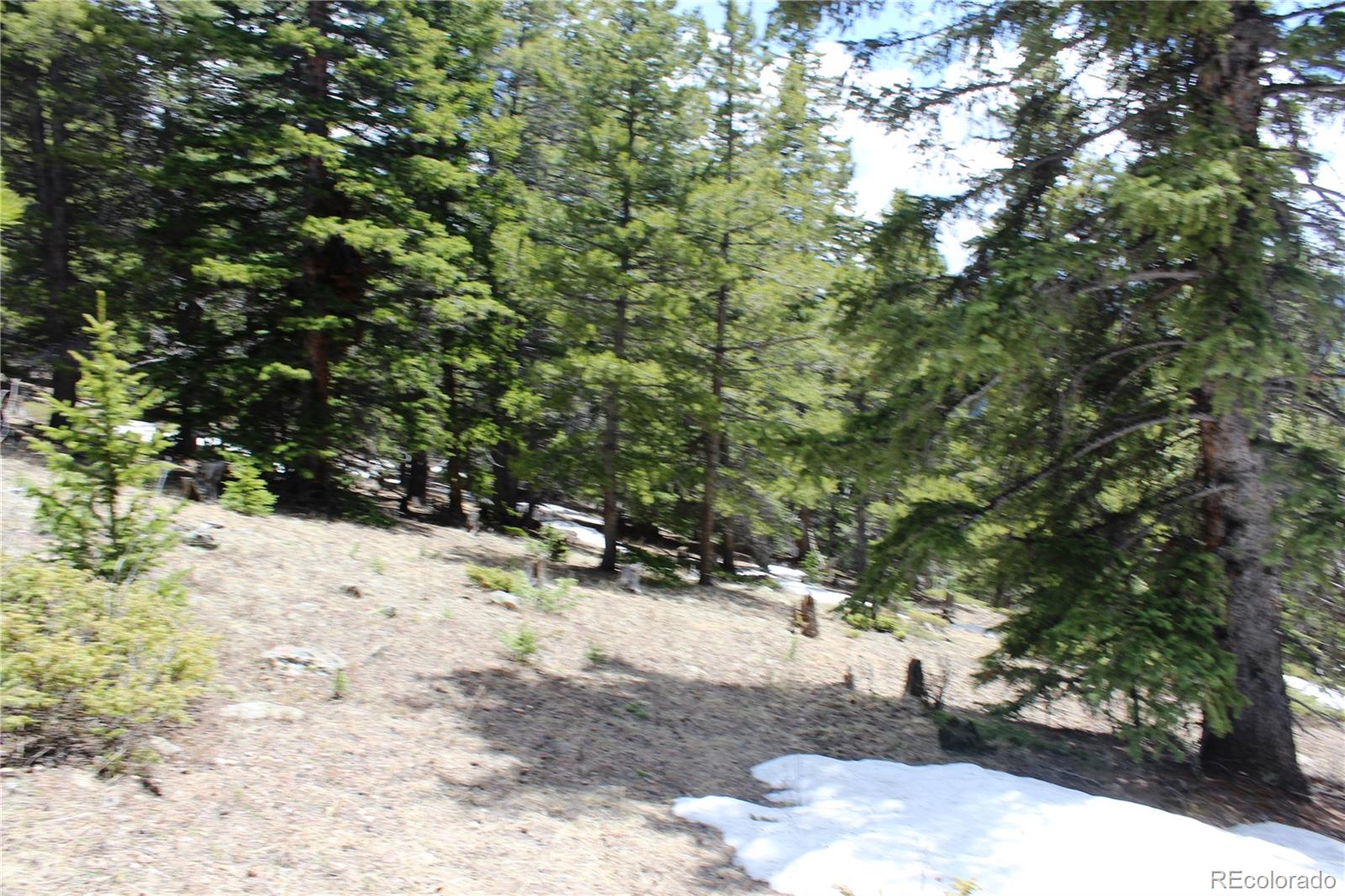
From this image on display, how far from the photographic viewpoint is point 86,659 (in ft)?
15.9

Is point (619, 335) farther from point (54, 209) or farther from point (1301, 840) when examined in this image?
point (1301, 840)

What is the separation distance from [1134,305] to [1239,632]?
2.92 meters

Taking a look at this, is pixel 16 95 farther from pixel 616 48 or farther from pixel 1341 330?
pixel 1341 330

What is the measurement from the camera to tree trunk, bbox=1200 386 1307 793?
690 centimetres

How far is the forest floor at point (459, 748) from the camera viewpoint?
4.36 m

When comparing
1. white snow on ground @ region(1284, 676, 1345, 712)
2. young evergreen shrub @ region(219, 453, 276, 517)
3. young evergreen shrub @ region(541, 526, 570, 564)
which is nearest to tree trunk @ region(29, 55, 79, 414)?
young evergreen shrub @ region(219, 453, 276, 517)

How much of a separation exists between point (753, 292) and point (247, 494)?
8.74m

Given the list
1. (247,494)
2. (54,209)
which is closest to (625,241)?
(247,494)

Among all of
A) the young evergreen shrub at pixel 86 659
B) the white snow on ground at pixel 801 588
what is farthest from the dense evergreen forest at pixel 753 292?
the young evergreen shrub at pixel 86 659

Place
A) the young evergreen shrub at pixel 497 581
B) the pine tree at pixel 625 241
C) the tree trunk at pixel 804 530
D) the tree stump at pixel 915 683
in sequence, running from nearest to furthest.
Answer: the tree stump at pixel 915 683 → the young evergreen shrub at pixel 497 581 → the pine tree at pixel 625 241 → the tree trunk at pixel 804 530

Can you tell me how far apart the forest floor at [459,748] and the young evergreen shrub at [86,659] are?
277 mm

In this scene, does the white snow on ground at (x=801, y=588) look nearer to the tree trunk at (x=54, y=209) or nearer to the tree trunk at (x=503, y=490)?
the tree trunk at (x=503, y=490)

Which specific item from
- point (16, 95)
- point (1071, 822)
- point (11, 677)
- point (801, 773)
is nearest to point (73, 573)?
point (11, 677)

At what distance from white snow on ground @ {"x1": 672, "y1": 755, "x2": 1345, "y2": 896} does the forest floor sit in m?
0.34
